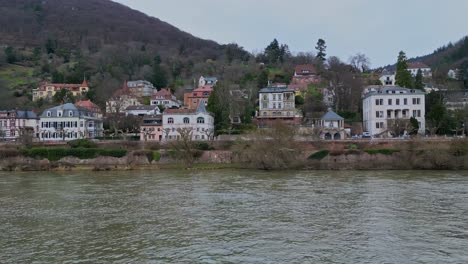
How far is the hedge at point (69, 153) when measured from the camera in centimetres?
5244

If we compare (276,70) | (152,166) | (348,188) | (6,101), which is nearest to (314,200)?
(348,188)

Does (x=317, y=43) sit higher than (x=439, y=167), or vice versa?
(x=317, y=43)

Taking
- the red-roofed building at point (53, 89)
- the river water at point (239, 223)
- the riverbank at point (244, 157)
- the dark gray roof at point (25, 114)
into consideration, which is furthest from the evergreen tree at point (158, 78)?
the river water at point (239, 223)

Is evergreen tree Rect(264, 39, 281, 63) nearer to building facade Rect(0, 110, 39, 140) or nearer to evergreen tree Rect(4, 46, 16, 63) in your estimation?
building facade Rect(0, 110, 39, 140)

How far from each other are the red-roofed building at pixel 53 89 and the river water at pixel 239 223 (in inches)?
2583

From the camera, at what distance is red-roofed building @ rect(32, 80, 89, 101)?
93.7 meters

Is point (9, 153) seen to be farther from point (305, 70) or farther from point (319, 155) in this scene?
point (305, 70)

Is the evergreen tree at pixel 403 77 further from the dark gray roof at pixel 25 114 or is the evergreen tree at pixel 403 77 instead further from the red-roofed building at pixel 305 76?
the dark gray roof at pixel 25 114

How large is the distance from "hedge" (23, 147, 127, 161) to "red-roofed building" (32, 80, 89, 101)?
42566 millimetres

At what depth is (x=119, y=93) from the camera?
8706 cm

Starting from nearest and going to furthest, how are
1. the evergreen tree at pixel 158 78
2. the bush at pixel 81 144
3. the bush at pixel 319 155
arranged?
the bush at pixel 319 155 < the bush at pixel 81 144 < the evergreen tree at pixel 158 78

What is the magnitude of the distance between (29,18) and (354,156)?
192098 millimetres

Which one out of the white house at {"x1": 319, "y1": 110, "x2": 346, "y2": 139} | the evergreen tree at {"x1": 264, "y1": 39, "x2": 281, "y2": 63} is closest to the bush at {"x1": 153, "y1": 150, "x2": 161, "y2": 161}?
the white house at {"x1": 319, "y1": 110, "x2": 346, "y2": 139}

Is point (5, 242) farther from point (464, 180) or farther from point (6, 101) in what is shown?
point (6, 101)
